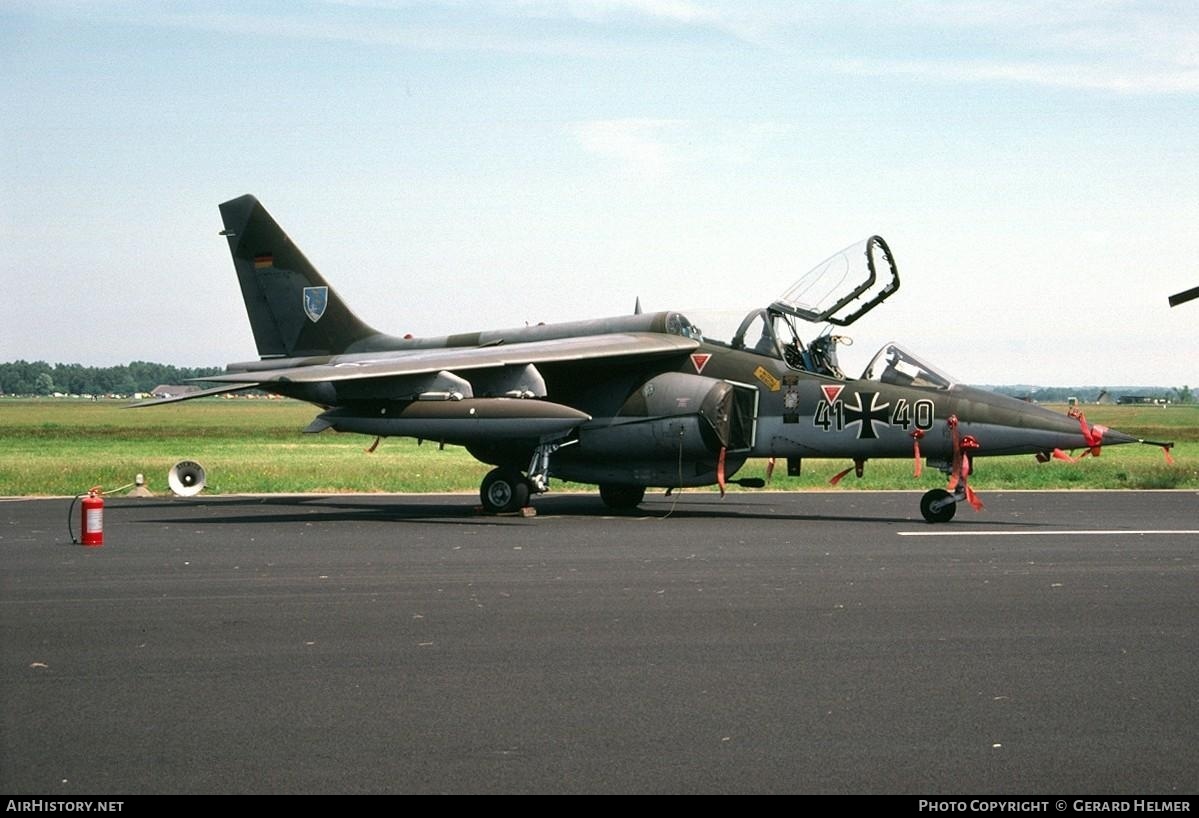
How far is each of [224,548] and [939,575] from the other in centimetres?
793

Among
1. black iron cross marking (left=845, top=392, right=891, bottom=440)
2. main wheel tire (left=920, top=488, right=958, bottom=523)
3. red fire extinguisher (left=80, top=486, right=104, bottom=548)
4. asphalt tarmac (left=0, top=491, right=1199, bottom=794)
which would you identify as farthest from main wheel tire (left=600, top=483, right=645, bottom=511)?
red fire extinguisher (left=80, top=486, right=104, bottom=548)

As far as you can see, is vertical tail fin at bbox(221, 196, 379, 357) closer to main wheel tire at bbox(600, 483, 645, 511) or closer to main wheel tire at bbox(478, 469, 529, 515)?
main wheel tire at bbox(478, 469, 529, 515)

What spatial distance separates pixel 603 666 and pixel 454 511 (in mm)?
13945

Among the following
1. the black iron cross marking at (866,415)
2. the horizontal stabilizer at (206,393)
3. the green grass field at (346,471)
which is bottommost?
the green grass field at (346,471)

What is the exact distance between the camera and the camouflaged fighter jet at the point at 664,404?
19812 millimetres

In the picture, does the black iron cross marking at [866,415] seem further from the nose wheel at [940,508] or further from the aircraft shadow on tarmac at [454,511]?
the nose wheel at [940,508]

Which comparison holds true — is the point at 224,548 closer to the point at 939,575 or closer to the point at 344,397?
the point at 344,397

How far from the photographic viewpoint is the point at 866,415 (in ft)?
66.2

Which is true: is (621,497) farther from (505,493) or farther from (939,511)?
(939,511)

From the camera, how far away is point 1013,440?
19078 mm

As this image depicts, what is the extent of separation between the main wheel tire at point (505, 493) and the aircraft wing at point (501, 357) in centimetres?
178

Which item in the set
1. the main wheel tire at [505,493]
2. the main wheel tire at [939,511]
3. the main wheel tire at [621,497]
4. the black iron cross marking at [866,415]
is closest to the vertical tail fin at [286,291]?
the main wheel tire at [505,493]

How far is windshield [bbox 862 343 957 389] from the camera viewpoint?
20016 mm

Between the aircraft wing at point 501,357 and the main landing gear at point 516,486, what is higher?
the aircraft wing at point 501,357
